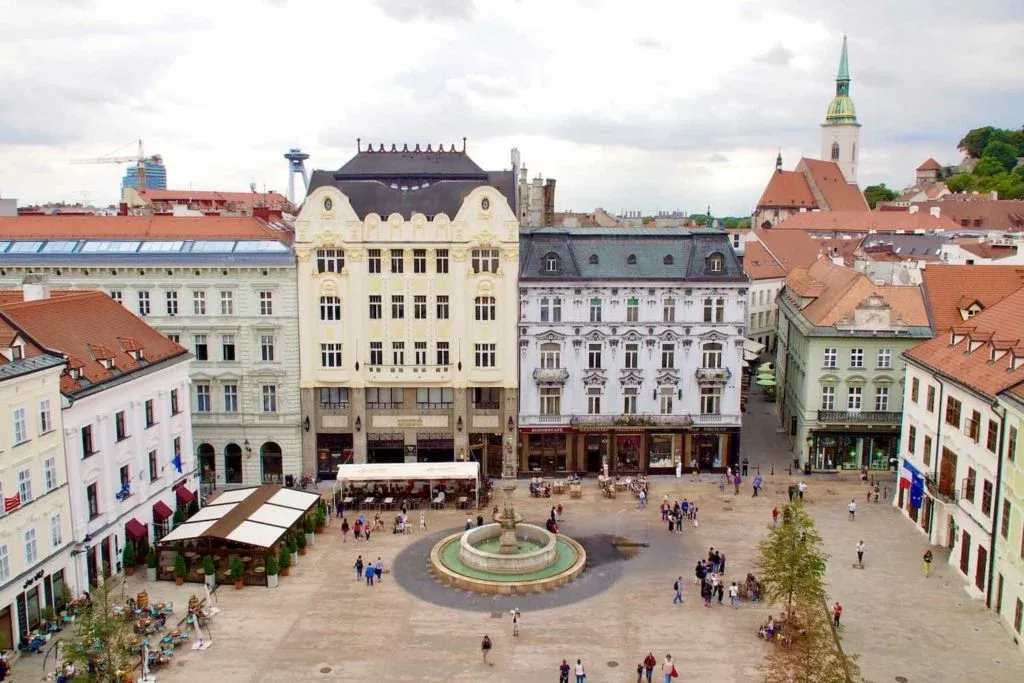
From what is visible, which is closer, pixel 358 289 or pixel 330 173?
pixel 358 289

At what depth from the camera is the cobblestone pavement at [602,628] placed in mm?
32969

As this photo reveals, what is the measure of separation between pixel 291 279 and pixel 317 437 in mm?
10552

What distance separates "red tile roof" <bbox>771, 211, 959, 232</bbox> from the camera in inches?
5007

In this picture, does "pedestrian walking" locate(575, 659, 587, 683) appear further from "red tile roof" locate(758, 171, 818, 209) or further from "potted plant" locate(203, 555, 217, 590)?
"red tile roof" locate(758, 171, 818, 209)

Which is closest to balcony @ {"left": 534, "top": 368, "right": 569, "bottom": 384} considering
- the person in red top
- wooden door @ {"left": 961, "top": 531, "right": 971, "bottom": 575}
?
wooden door @ {"left": 961, "top": 531, "right": 971, "bottom": 575}

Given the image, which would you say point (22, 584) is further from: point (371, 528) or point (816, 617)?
point (816, 617)

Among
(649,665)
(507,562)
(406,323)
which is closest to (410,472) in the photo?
(406,323)

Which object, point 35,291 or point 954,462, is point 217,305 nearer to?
point 35,291

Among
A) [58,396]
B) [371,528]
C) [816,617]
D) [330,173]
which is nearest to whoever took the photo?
[816,617]

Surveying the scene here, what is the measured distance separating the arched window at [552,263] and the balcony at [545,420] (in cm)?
973

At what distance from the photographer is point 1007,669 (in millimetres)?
32688

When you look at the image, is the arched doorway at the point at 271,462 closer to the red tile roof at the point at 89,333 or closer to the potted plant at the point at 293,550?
the red tile roof at the point at 89,333

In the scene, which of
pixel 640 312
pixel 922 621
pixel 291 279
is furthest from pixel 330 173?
pixel 922 621

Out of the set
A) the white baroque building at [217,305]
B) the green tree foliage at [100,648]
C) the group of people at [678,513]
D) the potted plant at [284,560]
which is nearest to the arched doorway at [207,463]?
the white baroque building at [217,305]
